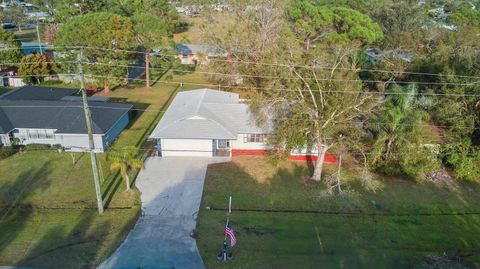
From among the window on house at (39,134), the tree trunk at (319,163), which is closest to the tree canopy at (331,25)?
the tree trunk at (319,163)

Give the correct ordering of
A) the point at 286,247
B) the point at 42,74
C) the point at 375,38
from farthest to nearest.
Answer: the point at 375,38, the point at 42,74, the point at 286,247

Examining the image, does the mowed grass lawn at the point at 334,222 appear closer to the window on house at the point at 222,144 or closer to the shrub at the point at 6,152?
the window on house at the point at 222,144

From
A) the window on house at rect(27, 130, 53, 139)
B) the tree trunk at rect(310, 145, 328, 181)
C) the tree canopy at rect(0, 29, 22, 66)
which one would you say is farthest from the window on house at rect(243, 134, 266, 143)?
the tree canopy at rect(0, 29, 22, 66)

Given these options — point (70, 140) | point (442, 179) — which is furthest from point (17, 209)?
point (442, 179)

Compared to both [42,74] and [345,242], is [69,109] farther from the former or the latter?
[345,242]

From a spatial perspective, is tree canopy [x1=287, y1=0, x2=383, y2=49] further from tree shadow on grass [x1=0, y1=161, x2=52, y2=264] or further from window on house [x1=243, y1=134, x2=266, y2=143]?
tree shadow on grass [x1=0, y1=161, x2=52, y2=264]

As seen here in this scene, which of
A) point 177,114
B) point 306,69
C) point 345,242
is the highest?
point 306,69

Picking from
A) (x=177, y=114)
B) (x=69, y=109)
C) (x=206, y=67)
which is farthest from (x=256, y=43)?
(x=69, y=109)
